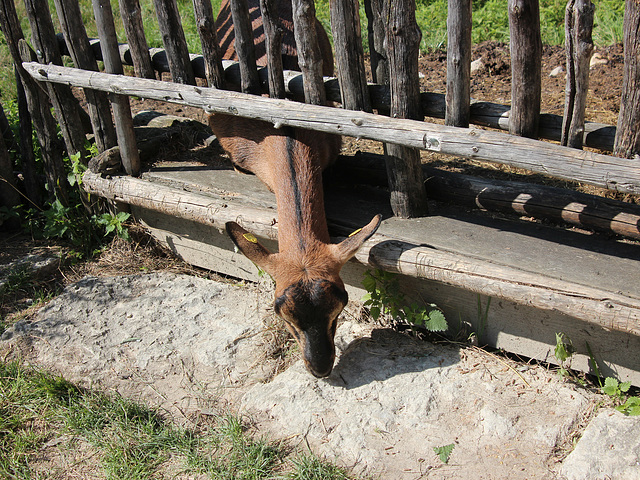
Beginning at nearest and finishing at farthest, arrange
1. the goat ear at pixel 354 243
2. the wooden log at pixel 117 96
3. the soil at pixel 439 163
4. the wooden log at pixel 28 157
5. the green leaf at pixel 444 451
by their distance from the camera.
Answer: the green leaf at pixel 444 451, the goat ear at pixel 354 243, the soil at pixel 439 163, the wooden log at pixel 117 96, the wooden log at pixel 28 157

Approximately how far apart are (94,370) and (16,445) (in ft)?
2.74

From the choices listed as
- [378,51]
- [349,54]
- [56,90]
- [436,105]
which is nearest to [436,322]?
[436,105]

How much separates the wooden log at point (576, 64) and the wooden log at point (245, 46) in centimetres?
265

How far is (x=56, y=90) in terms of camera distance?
5734mm

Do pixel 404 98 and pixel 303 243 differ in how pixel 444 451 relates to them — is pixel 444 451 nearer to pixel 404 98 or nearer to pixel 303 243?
pixel 303 243

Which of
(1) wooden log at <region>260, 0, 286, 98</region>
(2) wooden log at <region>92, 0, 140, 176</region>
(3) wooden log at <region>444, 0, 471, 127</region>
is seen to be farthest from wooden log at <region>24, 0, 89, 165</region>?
(3) wooden log at <region>444, 0, 471, 127</region>

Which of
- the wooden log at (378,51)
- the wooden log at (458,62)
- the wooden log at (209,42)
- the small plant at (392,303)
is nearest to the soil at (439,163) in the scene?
the small plant at (392,303)

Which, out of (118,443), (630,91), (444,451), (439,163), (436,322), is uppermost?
(630,91)

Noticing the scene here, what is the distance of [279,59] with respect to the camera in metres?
4.88

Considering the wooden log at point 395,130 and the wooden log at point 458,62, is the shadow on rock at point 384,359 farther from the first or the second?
the wooden log at point 458,62

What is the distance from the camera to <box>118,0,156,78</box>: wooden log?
5188 mm

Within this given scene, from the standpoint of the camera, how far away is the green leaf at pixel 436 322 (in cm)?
437

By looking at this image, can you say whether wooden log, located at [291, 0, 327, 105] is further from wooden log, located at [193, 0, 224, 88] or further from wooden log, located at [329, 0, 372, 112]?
wooden log, located at [193, 0, 224, 88]

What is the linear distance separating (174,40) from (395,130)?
2.41 m
